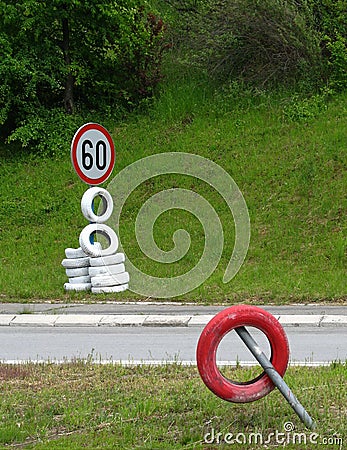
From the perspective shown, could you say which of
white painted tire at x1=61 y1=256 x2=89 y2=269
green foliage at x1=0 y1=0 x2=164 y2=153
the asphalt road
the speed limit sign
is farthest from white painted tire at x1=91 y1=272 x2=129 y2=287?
green foliage at x1=0 y1=0 x2=164 y2=153

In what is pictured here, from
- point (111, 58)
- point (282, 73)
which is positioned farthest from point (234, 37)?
point (111, 58)

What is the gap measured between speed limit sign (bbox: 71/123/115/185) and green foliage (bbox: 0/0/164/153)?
798 centimetres

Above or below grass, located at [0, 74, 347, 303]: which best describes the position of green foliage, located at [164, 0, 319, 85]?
above

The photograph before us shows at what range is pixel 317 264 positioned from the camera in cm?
1431

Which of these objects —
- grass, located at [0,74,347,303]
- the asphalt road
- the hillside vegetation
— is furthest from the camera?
the hillside vegetation

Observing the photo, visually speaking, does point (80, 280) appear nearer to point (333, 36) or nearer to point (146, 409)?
point (146, 409)

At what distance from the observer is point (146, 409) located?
656 cm

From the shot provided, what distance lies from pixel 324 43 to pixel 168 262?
9072 mm

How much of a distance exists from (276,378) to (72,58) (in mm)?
18140

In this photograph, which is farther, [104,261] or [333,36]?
[333,36]

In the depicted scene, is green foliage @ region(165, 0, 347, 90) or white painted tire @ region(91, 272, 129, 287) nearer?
white painted tire @ region(91, 272, 129, 287)

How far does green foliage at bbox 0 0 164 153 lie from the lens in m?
21.6

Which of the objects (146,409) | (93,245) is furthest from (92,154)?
(146,409)

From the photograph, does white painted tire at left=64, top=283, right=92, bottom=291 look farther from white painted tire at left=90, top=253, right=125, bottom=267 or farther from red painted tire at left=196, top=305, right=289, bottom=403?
red painted tire at left=196, top=305, right=289, bottom=403
